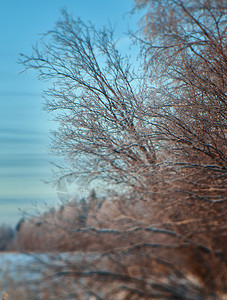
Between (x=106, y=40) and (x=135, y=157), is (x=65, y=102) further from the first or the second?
(x=135, y=157)

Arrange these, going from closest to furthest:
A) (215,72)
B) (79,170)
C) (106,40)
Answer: (215,72)
(79,170)
(106,40)

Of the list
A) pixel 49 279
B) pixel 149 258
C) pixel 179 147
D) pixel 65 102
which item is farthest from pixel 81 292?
pixel 65 102

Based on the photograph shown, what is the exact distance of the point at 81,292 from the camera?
6.44m

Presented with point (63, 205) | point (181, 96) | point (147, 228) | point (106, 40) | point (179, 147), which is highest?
point (106, 40)

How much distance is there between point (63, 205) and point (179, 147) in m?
3.30

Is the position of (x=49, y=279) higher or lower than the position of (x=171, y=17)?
lower

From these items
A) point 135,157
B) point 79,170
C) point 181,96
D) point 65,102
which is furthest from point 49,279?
point 65,102

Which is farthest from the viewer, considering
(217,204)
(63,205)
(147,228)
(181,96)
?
(181,96)

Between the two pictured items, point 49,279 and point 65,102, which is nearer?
point 49,279

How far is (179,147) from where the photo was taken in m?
9.29

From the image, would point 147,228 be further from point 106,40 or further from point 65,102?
point 106,40

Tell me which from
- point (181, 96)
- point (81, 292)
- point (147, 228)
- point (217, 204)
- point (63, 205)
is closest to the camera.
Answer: point (81, 292)

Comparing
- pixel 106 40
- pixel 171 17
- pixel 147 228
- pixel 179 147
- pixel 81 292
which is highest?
pixel 106 40

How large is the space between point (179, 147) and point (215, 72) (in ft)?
6.73
